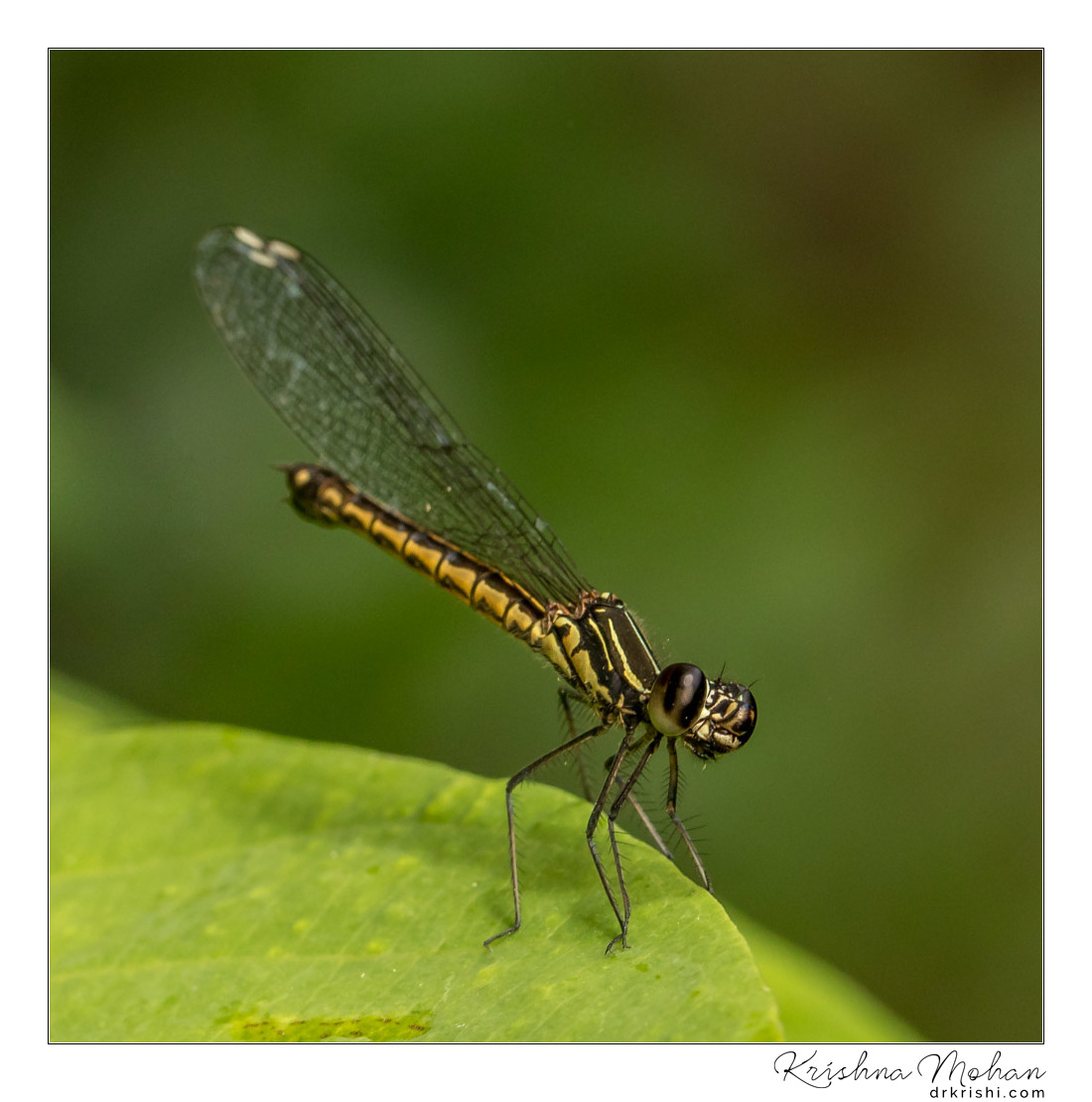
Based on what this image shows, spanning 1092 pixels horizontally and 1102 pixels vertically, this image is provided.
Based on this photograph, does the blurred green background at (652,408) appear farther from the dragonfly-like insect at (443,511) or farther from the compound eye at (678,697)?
the compound eye at (678,697)

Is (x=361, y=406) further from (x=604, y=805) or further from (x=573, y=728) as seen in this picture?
(x=604, y=805)

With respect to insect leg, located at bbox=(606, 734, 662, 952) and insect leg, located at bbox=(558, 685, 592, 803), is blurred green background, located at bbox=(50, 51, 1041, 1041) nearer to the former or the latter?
insect leg, located at bbox=(558, 685, 592, 803)

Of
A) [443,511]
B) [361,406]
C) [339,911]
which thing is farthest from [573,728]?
[361,406]

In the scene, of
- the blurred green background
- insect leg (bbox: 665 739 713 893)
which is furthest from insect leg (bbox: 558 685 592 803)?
the blurred green background

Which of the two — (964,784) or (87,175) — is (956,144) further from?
(87,175)

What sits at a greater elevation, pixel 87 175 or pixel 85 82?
pixel 85 82

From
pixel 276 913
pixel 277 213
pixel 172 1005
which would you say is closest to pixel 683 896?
pixel 276 913

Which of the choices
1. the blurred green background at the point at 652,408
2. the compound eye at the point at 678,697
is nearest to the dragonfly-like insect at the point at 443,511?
the compound eye at the point at 678,697
